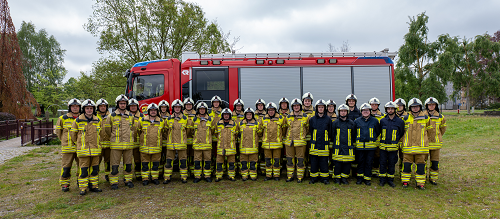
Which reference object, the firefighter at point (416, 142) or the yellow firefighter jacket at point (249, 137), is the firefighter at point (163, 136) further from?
the firefighter at point (416, 142)

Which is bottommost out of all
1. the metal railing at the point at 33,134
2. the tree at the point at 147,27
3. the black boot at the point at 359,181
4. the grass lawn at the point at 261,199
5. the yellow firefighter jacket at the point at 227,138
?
the grass lawn at the point at 261,199

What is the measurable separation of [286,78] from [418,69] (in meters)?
20.4

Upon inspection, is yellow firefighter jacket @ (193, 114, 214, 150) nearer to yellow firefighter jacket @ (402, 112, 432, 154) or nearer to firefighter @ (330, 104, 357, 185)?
firefighter @ (330, 104, 357, 185)

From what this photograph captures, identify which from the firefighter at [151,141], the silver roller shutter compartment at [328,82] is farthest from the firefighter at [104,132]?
the silver roller shutter compartment at [328,82]

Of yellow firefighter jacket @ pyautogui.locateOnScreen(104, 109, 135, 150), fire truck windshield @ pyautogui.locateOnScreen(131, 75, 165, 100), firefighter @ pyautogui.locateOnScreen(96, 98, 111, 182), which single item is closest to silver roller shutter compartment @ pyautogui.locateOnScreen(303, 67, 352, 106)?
fire truck windshield @ pyautogui.locateOnScreen(131, 75, 165, 100)

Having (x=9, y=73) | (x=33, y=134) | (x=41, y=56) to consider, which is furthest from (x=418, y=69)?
(x=41, y=56)

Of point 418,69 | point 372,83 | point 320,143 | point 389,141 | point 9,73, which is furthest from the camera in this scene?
point 418,69

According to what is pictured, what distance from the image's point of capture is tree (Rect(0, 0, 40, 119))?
18.0 meters

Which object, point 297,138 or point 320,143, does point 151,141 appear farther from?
point 320,143

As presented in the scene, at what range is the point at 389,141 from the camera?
520cm

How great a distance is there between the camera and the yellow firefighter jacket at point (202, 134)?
18.7ft

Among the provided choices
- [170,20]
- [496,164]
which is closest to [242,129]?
[496,164]

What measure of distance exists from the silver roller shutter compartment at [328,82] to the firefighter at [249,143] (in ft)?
8.34

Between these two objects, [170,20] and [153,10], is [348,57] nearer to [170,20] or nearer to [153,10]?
[170,20]
